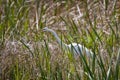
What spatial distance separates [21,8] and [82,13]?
16.2 inches

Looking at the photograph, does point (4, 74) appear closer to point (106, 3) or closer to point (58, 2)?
point (106, 3)

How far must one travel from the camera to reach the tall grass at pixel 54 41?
1947mm

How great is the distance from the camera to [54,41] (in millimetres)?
2674

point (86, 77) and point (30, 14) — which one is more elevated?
point (30, 14)

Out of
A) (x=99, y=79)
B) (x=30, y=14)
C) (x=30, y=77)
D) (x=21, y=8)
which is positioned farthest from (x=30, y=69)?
(x=30, y=14)

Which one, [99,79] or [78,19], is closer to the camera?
[99,79]

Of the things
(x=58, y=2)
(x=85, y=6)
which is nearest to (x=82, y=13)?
(x=85, y=6)

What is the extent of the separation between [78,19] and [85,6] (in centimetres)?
19

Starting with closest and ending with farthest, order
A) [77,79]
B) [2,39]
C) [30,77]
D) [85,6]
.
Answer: [77,79], [30,77], [2,39], [85,6]

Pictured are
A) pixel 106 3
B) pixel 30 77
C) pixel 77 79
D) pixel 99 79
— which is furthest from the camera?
pixel 106 3

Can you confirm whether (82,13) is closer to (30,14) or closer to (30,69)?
(30,14)

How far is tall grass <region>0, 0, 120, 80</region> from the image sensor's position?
6.39 ft

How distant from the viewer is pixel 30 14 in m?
3.38

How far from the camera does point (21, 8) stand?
314 centimetres
